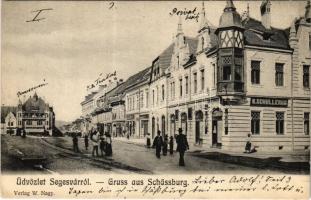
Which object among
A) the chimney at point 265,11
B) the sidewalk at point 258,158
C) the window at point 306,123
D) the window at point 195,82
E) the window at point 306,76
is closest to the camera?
the sidewalk at point 258,158

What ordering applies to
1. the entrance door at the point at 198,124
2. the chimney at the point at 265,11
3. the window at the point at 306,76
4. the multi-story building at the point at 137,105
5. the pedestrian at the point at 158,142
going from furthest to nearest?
the multi-story building at the point at 137,105 < the entrance door at the point at 198,124 < the pedestrian at the point at 158,142 < the window at the point at 306,76 < the chimney at the point at 265,11

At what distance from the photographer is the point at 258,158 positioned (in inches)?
327

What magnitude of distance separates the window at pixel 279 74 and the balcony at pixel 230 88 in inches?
27.8

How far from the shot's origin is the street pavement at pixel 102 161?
8.02 metres

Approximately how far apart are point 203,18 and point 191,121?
227 cm

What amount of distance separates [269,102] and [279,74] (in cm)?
61

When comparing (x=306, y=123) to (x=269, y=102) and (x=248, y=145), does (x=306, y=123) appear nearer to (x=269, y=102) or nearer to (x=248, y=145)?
(x=269, y=102)

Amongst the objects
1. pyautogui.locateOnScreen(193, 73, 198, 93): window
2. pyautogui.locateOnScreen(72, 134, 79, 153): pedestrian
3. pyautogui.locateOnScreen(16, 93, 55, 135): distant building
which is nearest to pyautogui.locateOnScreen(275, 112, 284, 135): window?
pyautogui.locateOnScreen(193, 73, 198, 93): window

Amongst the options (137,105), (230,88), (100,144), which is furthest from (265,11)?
(100,144)

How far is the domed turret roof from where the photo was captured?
8195 millimetres

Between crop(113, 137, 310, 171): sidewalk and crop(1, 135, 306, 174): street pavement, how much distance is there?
0.46ft

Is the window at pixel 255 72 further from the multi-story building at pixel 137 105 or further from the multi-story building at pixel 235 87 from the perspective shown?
the multi-story building at pixel 137 105

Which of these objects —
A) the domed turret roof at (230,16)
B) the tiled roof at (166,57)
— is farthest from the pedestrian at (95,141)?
the domed turret roof at (230,16)

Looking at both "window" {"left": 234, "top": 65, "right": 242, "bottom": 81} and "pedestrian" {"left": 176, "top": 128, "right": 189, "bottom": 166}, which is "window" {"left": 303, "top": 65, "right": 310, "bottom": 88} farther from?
"pedestrian" {"left": 176, "top": 128, "right": 189, "bottom": 166}
